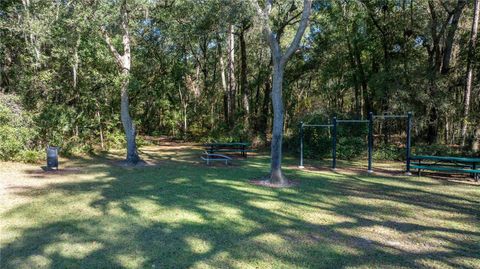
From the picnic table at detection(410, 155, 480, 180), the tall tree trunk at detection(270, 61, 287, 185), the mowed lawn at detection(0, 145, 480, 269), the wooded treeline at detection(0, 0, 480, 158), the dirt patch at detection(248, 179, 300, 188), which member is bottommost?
the mowed lawn at detection(0, 145, 480, 269)

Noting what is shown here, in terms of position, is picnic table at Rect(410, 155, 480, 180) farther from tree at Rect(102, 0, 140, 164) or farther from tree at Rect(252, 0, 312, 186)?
tree at Rect(102, 0, 140, 164)

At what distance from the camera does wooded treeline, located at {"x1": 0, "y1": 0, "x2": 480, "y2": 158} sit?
10.5 metres

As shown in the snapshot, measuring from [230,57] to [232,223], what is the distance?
15.9 metres

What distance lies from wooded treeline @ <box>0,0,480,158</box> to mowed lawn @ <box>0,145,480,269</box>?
4.34m

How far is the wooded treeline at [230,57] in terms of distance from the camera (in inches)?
414

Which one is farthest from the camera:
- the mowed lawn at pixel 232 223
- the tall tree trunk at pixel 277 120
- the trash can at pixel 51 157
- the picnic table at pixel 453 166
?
the trash can at pixel 51 157

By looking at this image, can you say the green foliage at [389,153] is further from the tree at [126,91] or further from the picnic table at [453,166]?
the tree at [126,91]

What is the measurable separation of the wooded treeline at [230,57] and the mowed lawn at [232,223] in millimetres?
4343

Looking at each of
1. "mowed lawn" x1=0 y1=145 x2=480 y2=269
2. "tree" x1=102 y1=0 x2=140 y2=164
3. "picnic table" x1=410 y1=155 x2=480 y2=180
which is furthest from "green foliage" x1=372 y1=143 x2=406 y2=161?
"tree" x1=102 y1=0 x2=140 y2=164

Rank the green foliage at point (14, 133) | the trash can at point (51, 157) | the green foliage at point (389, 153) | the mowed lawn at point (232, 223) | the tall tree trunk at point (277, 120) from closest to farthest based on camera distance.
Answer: the mowed lawn at point (232, 223), the tall tree trunk at point (277, 120), the trash can at point (51, 157), the green foliage at point (14, 133), the green foliage at point (389, 153)

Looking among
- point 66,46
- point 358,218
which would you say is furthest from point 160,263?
point 66,46

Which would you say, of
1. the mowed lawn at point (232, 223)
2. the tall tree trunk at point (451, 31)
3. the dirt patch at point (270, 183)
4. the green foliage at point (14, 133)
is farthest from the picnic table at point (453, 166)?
the green foliage at point (14, 133)

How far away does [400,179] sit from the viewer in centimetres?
908

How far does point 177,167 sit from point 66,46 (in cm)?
580
